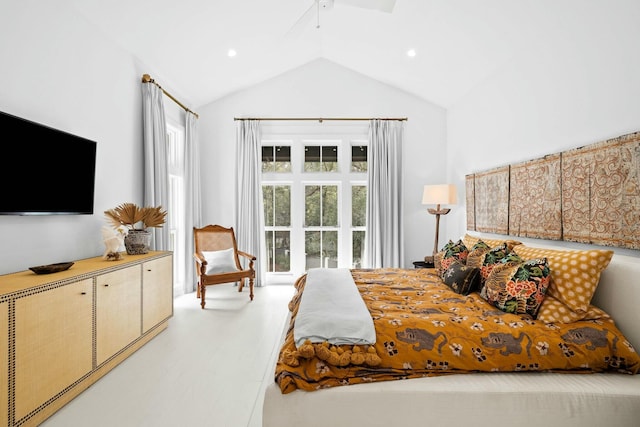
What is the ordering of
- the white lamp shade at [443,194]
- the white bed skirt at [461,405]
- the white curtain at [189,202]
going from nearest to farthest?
the white bed skirt at [461,405]
the white lamp shade at [443,194]
the white curtain at [189,202]

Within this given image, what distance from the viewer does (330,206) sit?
494cm

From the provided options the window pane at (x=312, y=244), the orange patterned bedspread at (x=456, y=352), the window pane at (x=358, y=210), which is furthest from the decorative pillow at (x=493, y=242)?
the window pane at (x=312, y=244)

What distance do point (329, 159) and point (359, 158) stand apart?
0.48m

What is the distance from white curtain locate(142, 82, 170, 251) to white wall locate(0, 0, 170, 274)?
0.09 meters

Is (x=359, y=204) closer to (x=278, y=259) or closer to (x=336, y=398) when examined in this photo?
(x=278, y=259)

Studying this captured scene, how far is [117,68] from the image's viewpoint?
304 centimetres

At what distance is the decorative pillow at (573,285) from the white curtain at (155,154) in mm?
3610

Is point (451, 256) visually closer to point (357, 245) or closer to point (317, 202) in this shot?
point (357, 245)


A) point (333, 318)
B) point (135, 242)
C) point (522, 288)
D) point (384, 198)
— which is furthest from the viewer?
point (384, 198)

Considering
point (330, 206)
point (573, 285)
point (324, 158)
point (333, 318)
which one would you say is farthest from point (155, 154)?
point (573, 285)

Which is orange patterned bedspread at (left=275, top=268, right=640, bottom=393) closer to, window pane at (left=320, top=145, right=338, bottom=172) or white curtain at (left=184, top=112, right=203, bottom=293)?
white curtain at (left=184, top=112, right=203, bottom=293)

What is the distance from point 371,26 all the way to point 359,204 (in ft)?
8.02

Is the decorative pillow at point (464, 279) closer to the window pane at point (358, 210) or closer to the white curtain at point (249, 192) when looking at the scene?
the window pane at point (358, 210)

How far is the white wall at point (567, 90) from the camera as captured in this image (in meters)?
1.96
